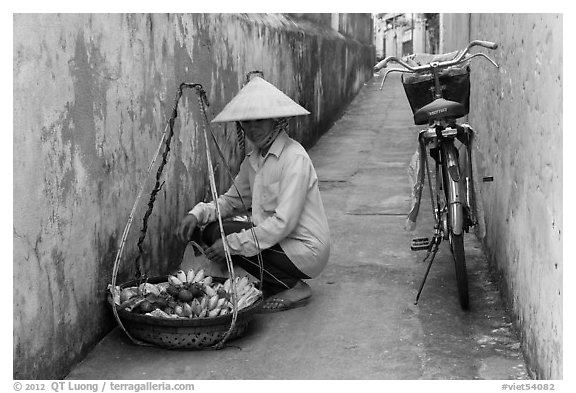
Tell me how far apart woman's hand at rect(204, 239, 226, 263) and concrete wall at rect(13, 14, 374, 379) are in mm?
434

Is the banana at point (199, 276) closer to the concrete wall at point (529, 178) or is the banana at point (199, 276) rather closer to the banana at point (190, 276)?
the banana at point (190, 276)

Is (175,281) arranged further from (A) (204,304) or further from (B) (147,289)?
(A) (204,304)

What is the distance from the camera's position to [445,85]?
4820 millimetres

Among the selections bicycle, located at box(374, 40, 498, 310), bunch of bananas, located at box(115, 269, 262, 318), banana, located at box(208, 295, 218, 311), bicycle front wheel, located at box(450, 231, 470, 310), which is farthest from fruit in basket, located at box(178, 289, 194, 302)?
bicycle front wheel, located at box(450, 231, 470, 310)

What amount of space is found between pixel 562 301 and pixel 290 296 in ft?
6.49

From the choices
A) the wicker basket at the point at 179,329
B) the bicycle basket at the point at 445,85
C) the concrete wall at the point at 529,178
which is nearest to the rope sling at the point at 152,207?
the wicker basket at the point at 179,329

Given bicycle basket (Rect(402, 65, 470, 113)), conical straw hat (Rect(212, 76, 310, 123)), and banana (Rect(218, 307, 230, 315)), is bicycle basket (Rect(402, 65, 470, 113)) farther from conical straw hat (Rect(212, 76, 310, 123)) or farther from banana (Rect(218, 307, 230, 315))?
→ banana (Rect(218, 307, 230, 315))

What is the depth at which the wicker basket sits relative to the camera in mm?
3845

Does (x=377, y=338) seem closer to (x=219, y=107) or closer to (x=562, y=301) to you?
(x=562, y=301)

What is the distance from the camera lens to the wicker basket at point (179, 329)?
3845mm

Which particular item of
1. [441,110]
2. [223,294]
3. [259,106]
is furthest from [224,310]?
[441,110]

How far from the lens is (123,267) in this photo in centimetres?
438

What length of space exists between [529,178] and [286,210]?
1297 mm

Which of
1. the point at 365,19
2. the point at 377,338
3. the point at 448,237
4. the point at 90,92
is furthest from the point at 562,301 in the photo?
the point at 365,19
